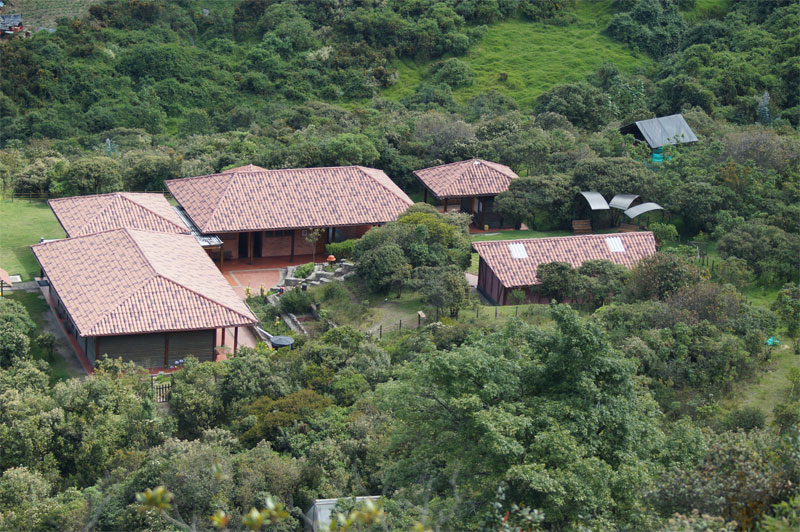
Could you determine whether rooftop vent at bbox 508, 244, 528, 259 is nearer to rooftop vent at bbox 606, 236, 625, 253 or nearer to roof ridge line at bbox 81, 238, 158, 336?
rooftop vent at bbox 606, 236, 625, 253

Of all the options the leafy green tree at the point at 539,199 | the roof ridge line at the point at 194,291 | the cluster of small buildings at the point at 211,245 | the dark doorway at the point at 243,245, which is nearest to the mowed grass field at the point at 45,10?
the cluster of small buildings at the point at 211,245

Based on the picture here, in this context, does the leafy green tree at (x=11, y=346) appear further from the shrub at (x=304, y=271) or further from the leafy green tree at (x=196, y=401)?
the shrub at (x=304, y=271)

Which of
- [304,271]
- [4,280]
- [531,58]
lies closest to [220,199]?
[304,271]

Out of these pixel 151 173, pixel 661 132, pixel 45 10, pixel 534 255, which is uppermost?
pixel 534 255

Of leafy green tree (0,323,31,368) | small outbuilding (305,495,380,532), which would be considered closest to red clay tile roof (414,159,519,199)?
leafy green tree (0,323,31,368)

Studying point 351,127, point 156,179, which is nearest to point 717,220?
point 351,127

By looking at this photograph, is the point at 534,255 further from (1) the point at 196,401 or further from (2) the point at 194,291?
(1) the point at 196,401

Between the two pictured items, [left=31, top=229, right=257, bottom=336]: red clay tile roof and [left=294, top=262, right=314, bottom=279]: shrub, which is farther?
[left=294, top=262, right=314, bottom=279]: shrub
